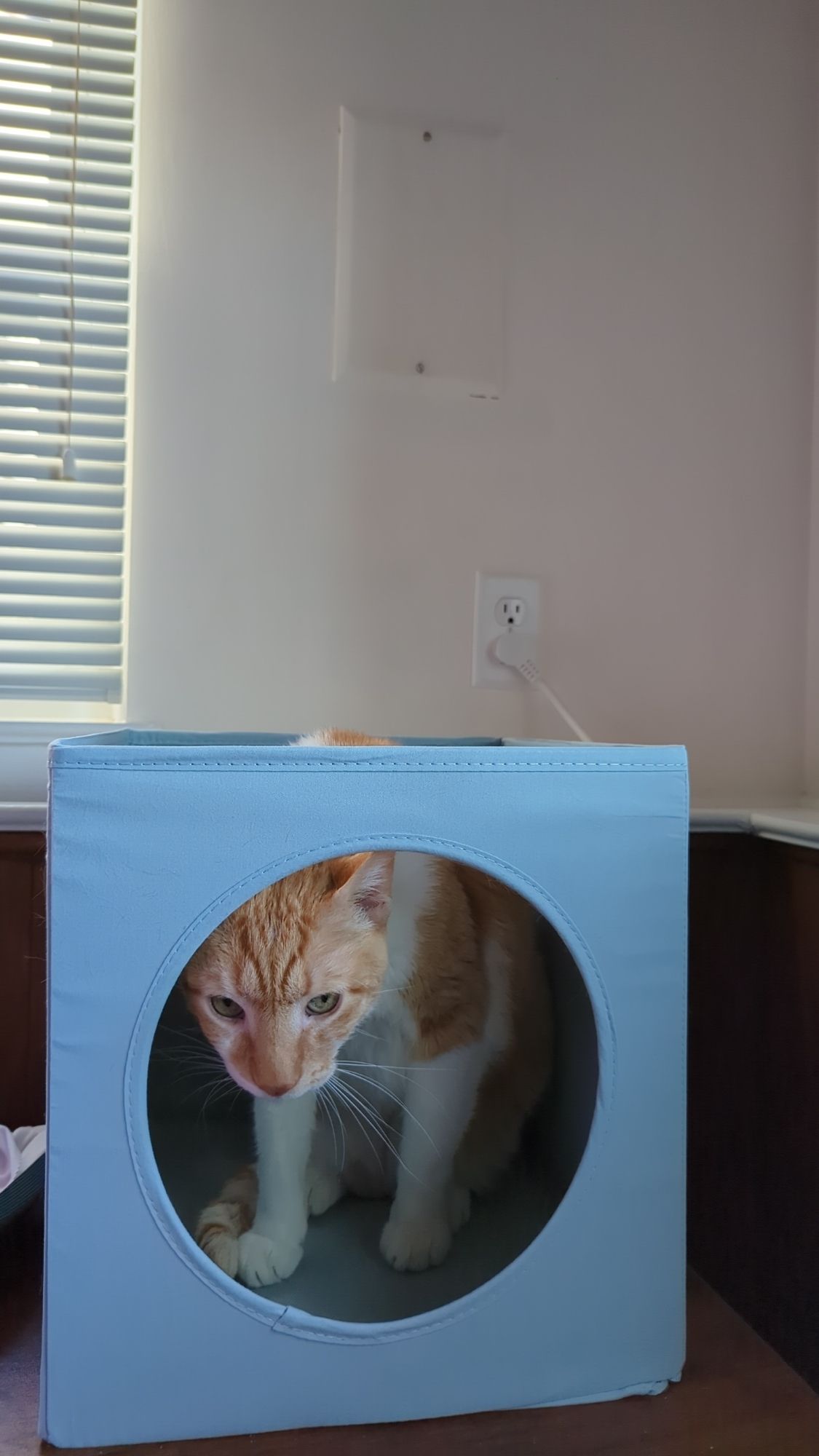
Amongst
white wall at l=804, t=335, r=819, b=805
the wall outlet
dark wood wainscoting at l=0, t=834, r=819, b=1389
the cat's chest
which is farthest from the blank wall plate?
the cat's chest

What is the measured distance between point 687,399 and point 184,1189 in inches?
41.3

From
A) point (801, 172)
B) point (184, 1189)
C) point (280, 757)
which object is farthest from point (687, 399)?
point (184, 1189)

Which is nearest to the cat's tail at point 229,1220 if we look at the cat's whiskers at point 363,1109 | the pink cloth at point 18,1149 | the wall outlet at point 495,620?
the cat's whiskers at point 363,1109

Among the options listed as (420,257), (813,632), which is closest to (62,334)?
(420,257)

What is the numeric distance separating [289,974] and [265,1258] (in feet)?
0.77

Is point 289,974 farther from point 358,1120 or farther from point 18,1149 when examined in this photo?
point 18,1149

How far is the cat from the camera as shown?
770 mm

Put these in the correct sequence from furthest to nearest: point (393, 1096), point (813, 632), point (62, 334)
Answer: point (813, 632), point (62, 334), point (393, 1096)

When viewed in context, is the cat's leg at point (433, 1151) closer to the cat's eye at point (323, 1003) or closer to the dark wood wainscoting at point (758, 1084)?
the cat's eye at point (323, 1003)

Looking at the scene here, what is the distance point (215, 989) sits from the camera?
2.54ft

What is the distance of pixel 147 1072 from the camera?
0.69 metres

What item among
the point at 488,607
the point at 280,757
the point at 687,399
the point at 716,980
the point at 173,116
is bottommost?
the point at 716,980

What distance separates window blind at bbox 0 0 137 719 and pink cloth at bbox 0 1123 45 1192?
45 centimetres

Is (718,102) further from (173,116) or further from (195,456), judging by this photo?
(195,456)
